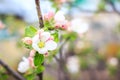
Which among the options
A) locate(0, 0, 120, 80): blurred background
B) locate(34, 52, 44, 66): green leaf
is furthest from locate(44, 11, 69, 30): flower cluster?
locate(0, 0, 120, 80): blurred background

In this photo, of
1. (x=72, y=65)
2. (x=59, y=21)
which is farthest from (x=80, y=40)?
(x=59, y=21)

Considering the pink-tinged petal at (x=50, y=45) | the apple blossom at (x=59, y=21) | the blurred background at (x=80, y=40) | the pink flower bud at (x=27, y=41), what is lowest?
the blurred background at (x=80, y=40)

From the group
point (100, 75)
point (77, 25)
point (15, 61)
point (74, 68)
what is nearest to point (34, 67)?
point (77, 25)

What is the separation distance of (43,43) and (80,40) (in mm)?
2205

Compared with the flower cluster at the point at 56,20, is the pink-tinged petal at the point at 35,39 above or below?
below

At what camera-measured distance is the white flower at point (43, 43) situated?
959 millimetres

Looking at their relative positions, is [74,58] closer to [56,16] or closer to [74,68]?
[74,68]

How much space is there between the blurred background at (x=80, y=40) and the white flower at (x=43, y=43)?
0.80 m

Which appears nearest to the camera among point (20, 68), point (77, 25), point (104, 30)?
point (20, 68)

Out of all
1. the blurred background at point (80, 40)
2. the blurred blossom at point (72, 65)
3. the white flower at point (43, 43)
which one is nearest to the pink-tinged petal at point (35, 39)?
the white flower at point (43, 43)

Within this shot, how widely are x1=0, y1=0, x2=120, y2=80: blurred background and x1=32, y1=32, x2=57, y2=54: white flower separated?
80 cm

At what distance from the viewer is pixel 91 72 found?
321 cm

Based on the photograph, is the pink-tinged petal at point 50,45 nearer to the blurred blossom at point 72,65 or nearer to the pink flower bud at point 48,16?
the pink flower bud at point 48,16

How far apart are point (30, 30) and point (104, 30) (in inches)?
153
